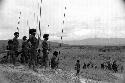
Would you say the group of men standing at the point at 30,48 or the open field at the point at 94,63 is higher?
the group of men standing at the point at 30,48

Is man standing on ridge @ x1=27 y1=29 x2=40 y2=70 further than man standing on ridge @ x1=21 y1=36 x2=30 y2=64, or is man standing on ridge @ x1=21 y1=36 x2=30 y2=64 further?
man standing on ridge @ x1=21 y1=36 x2=30 y2=64

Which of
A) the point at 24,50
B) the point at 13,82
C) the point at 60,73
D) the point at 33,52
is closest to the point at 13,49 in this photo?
the point at 24,50

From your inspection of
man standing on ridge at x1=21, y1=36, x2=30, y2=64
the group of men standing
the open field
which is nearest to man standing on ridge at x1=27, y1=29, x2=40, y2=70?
the group of men standing

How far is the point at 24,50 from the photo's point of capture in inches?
722

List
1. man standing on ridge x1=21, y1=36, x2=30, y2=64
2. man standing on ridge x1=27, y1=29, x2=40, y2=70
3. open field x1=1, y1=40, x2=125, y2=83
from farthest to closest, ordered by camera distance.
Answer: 1. open field x1=1, y1=40, x2=125, y2=83
2. man standing on ridge x1=21, y1=36, x2=30, y2=64
3. man standing on ridge x1=27, y1=29, x2=40, y2=70

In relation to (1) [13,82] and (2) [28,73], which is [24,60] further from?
(1) [13,82]

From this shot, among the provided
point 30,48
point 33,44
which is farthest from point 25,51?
point 33,44

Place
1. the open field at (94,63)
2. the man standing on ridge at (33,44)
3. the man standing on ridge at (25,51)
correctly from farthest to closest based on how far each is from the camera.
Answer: the open field at (94,63) → the man standing on ridge at (25,51) → the man standing on ridge at (33,44)

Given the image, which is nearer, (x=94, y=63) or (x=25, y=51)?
(x=25, y=51)

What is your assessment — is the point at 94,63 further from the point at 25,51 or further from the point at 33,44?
the point at 33,44

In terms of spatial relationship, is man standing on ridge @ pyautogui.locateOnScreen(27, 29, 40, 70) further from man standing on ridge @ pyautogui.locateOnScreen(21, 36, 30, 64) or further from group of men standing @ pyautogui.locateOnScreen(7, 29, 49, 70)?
man standing on ridge @ pyautogui.locateOnScreen(21, 36, 30, 64)

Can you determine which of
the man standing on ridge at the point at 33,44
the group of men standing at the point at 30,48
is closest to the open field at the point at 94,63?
the group of men standing at the point at 30,48

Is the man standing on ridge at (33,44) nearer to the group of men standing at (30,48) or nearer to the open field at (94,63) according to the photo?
the group of men standing at (30,48)

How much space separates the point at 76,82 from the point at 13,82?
5.17 m
